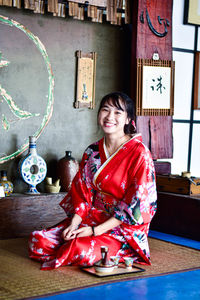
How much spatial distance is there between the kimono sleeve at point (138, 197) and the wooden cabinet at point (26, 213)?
1456 mm

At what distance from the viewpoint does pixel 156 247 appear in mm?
4277

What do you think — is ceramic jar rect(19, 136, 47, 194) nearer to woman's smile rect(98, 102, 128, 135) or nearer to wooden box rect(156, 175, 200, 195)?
wooden box rect(156, 175, 200, 195)

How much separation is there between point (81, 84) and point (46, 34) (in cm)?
66

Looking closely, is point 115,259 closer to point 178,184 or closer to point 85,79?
point 178,184

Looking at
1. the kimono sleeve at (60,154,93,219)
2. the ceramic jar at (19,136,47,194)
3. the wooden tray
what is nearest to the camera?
the wooden tray

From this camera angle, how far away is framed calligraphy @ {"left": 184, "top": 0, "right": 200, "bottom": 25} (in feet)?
19.4

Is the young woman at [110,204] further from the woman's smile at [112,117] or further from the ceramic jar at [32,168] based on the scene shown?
the ceramic jar at [32,168]

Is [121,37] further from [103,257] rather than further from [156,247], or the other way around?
[103,257]

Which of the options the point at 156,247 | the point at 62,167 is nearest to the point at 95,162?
the point at 156,247

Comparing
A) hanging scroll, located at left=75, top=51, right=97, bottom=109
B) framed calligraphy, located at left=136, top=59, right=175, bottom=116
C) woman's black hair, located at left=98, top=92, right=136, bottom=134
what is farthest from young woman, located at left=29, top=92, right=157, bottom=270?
framed calligraphy, located at left=136, top=59, right=175, bottom=116

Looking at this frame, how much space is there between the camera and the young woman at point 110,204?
3471 millimetres

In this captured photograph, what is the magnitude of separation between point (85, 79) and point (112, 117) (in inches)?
72.5

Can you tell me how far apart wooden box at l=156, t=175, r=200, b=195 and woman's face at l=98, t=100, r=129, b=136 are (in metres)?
1.52

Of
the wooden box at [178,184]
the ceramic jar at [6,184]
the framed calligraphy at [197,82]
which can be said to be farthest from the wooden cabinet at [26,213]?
the framed calligraphy at [197,82]
